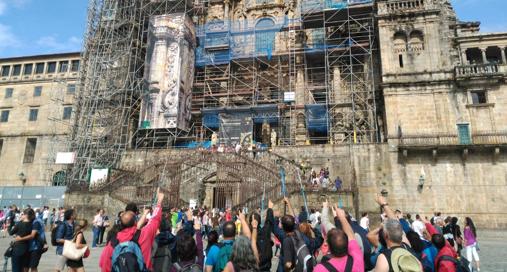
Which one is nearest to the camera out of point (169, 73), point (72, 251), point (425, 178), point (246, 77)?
point (72, 251)

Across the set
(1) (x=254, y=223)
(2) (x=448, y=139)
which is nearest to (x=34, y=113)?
(2) (x=448, y=139)

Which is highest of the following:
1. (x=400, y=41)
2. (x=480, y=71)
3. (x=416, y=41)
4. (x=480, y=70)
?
(x=400, y=41)

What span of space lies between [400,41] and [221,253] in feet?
96.2

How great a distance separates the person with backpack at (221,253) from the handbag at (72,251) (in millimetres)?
2905

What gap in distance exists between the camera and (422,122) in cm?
2708

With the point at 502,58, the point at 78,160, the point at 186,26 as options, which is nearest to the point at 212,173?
the point at 78,160

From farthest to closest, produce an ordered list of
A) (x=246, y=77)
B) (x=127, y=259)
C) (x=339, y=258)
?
1. (x=246, y=77)
2. (x=127, y=259)
3. (x=339, y=258)

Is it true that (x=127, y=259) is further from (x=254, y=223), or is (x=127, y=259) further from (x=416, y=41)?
(x=416, y=41)

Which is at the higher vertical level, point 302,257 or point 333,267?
point 333,267

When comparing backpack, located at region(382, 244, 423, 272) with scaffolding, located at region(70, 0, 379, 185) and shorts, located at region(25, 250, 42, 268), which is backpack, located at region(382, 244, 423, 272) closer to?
shorts, located at region(25, 250, 42, 268)

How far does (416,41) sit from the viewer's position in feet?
95.6

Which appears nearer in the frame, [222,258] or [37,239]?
[222,258]

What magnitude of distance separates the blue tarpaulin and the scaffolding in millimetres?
87

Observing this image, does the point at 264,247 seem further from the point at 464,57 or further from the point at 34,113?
the point at 34,113
